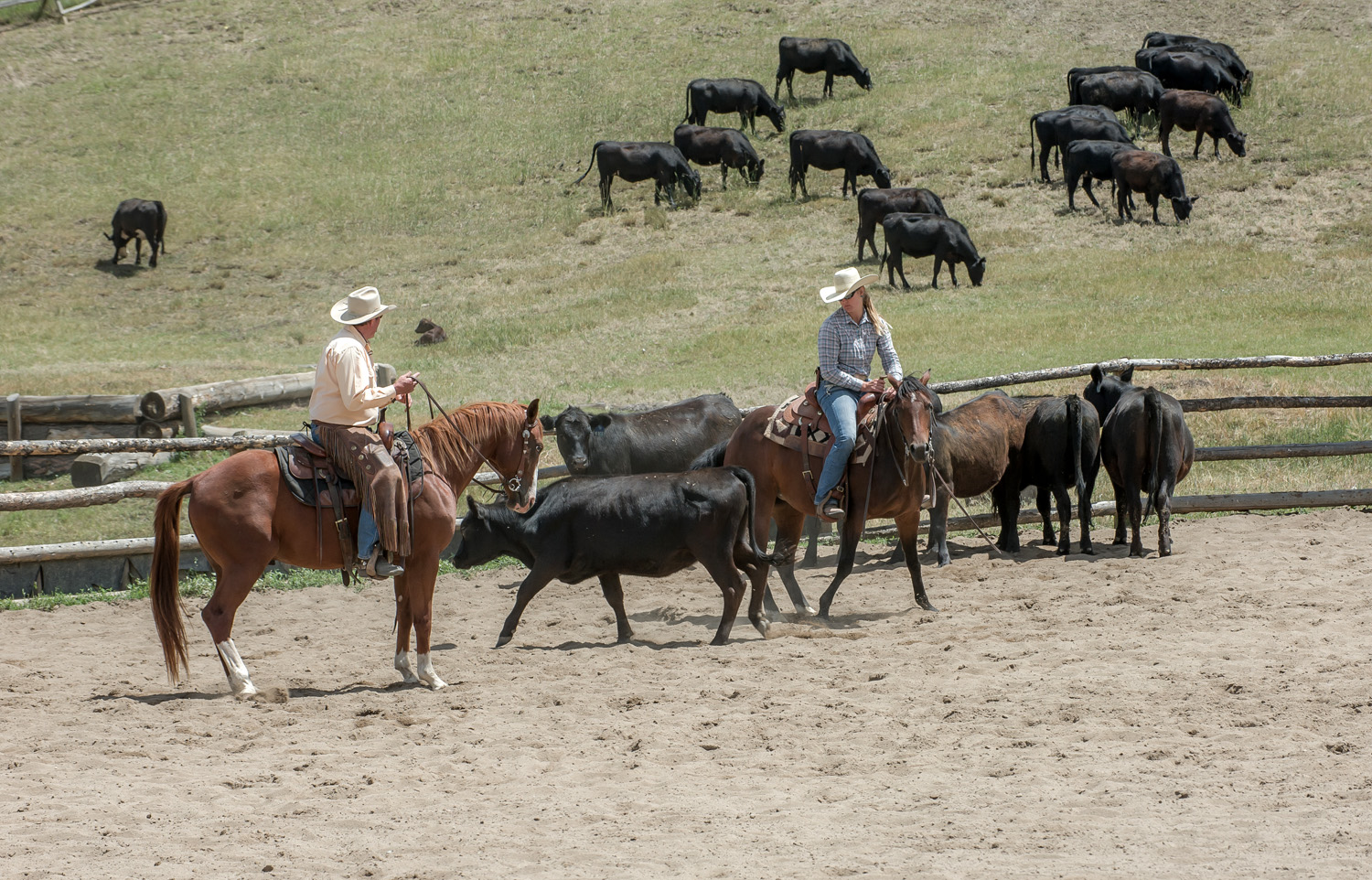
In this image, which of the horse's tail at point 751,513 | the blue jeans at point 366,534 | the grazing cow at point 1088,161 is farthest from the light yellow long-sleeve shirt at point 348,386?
the grazing cow at point 1088,161

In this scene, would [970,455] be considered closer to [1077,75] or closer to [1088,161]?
[1088,161]

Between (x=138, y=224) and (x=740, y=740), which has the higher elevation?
(x=138, y=224)

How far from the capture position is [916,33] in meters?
42.4

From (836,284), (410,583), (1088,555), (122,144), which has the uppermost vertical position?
(122,144)

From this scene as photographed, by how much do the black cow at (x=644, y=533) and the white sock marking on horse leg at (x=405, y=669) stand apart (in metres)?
1.10

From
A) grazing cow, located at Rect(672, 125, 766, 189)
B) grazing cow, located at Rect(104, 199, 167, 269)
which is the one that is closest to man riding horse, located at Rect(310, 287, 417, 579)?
grazing cow, located at Rect(104, 199, 167, 269)

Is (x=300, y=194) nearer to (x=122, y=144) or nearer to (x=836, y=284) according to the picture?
(x=122, y=144)

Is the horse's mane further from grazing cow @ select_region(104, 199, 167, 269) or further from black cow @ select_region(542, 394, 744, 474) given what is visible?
grazing cow @ select_region(104, 199, 167, 269)

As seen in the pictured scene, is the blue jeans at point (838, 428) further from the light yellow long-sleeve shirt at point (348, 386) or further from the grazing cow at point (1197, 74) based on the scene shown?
the grazing cow at point (1197, 74)

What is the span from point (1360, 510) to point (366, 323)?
9.31 m

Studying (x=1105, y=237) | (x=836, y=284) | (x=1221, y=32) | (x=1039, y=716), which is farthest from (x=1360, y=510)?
(x=1221, y=32)

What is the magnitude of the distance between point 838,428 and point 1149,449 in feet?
10.4

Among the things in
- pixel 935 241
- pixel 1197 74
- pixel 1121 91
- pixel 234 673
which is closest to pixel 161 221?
pixel 935 241

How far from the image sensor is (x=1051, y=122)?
30.2 meters
